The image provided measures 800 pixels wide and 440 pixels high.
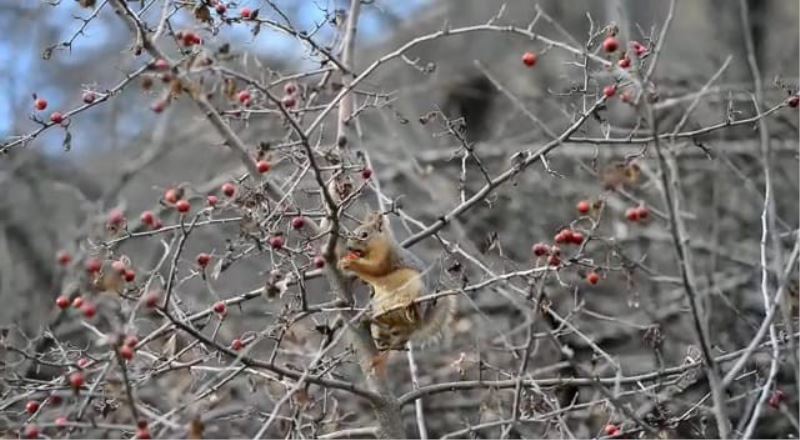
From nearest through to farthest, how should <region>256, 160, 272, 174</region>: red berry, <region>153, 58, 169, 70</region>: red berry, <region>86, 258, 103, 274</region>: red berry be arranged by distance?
<region>86, 258, 103, 274</region>: red berry
<region>153, 58, 169, 70</region>: red berry
<region>256, 160, 272, 174</region>: red berry

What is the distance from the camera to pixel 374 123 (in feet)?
33.0

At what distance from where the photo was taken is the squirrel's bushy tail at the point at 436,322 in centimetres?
347

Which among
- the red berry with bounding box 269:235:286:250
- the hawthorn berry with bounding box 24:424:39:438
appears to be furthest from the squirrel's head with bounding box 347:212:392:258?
the hawthorn berry with bounding box 24:424:39:438

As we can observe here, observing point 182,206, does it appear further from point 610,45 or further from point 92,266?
point 610,45

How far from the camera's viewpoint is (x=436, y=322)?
3.54 metres

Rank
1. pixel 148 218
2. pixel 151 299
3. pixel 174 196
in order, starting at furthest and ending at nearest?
pixel 148 218
pixel 174 196
pixel 151 299

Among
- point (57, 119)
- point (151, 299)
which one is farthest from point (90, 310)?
point (57, 119)

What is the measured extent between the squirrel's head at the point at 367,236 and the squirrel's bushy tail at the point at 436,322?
0.29 meters

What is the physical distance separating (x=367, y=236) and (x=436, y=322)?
439 mm

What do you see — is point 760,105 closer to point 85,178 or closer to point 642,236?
point 642,236

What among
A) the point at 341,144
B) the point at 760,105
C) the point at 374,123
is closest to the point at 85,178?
the point at 374,123

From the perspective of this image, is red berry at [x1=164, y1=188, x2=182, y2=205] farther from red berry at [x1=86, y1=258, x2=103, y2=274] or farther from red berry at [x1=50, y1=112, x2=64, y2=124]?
red berry at [x1=50, y1=112, x2=64, y2=124]

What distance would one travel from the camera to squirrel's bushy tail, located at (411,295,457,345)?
11.4 feet

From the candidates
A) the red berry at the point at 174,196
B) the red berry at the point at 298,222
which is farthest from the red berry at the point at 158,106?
the red berry at the point at 298,222
